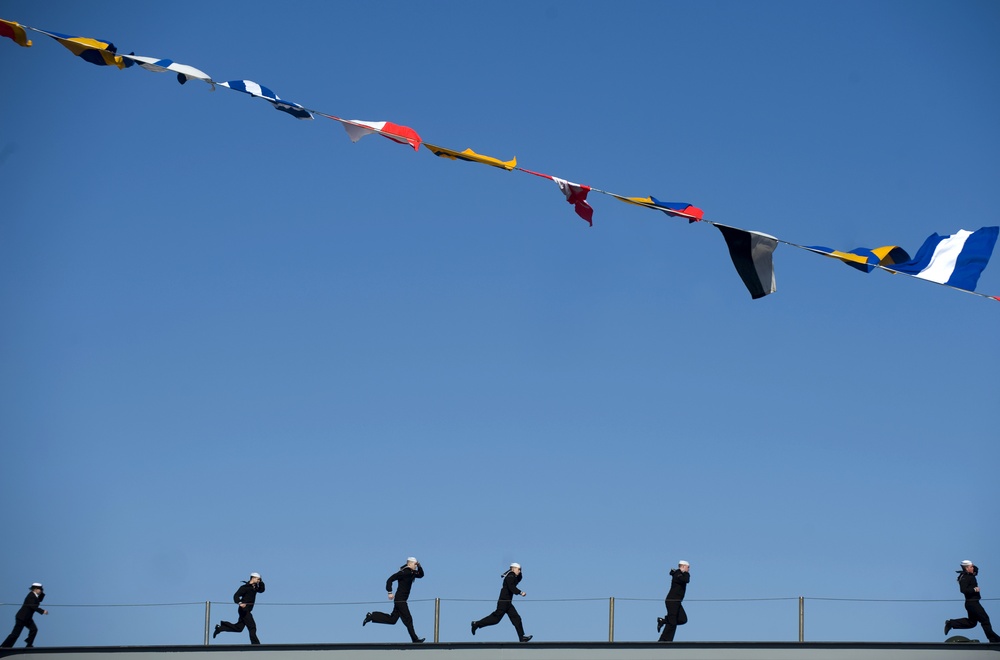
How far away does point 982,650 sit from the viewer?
77.8ft

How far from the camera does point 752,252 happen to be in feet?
66.9

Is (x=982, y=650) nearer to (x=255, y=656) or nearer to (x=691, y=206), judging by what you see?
(x=691, y=206)

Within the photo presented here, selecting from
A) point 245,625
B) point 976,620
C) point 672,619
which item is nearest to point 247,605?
point 245,625

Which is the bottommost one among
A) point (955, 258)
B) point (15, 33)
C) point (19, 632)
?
point (19, 632)

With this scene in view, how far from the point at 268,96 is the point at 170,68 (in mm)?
1301

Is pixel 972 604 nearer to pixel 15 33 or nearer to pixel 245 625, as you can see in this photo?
pixel 245 625

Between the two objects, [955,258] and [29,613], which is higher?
[955,258]

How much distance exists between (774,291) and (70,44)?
33.4 ft

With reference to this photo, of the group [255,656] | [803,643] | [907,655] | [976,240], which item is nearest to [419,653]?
[255,656]

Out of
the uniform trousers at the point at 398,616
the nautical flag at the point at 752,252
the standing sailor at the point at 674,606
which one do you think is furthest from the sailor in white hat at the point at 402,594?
the nautical flag at the point at 752,252

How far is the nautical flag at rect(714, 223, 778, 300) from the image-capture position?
2038cm

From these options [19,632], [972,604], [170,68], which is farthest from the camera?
[19,632]

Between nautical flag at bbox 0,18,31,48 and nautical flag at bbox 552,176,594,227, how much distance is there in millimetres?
7378

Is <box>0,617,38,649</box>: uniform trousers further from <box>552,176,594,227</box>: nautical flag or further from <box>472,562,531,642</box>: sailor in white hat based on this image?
<box>552,176,594,227</box>: nautical flag
